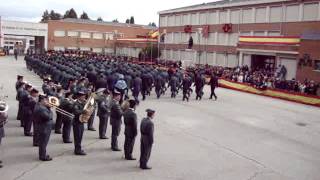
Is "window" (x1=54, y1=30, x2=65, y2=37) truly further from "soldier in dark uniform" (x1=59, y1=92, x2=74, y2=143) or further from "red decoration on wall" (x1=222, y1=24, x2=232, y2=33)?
"soldier in dark uniform" (x1=59, y1=92, x2=74, y2=143)

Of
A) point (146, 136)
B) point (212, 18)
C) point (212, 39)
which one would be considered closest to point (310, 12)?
point (212, 39)

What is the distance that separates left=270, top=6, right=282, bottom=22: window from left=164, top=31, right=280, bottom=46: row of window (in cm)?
131

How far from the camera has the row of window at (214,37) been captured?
49.9 meters

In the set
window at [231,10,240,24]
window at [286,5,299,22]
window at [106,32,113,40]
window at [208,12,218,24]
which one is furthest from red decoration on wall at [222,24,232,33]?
window at [106,32,113,40]

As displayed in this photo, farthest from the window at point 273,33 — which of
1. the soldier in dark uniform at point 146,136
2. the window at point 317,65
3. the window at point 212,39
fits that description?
the soldier in dark uniform at point 146,136

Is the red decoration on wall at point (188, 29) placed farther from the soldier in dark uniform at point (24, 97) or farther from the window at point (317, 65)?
the soldier in dark uniform at point (24, 97)

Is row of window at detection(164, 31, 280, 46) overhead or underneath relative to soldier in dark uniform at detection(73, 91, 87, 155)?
overhead

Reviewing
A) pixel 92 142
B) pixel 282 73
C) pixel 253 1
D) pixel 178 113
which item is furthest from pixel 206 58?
pixel 92 142

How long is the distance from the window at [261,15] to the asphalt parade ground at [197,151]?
91.9 feet

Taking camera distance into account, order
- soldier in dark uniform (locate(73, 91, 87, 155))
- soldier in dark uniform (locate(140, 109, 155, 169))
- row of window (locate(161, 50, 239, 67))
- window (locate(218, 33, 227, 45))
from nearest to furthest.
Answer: soldier in dark uniform (locate(140, 109, 155, 169)) → soldier in dark uniform (locate(73, 91, 87, 155)) → row of window (locate(161, 50, 239, 67)) → window (locate(218, 33, 227, 45))

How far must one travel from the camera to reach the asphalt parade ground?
11.4m

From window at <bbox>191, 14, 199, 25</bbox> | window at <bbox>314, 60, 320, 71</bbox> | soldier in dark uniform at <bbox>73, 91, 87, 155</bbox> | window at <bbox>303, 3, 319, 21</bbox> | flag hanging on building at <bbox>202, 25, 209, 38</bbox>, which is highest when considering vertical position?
window at <bbox>191, 14, 199, 25</bbox>

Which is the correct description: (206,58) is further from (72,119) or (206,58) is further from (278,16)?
(72,119)

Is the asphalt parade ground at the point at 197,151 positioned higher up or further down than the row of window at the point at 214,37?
further down
